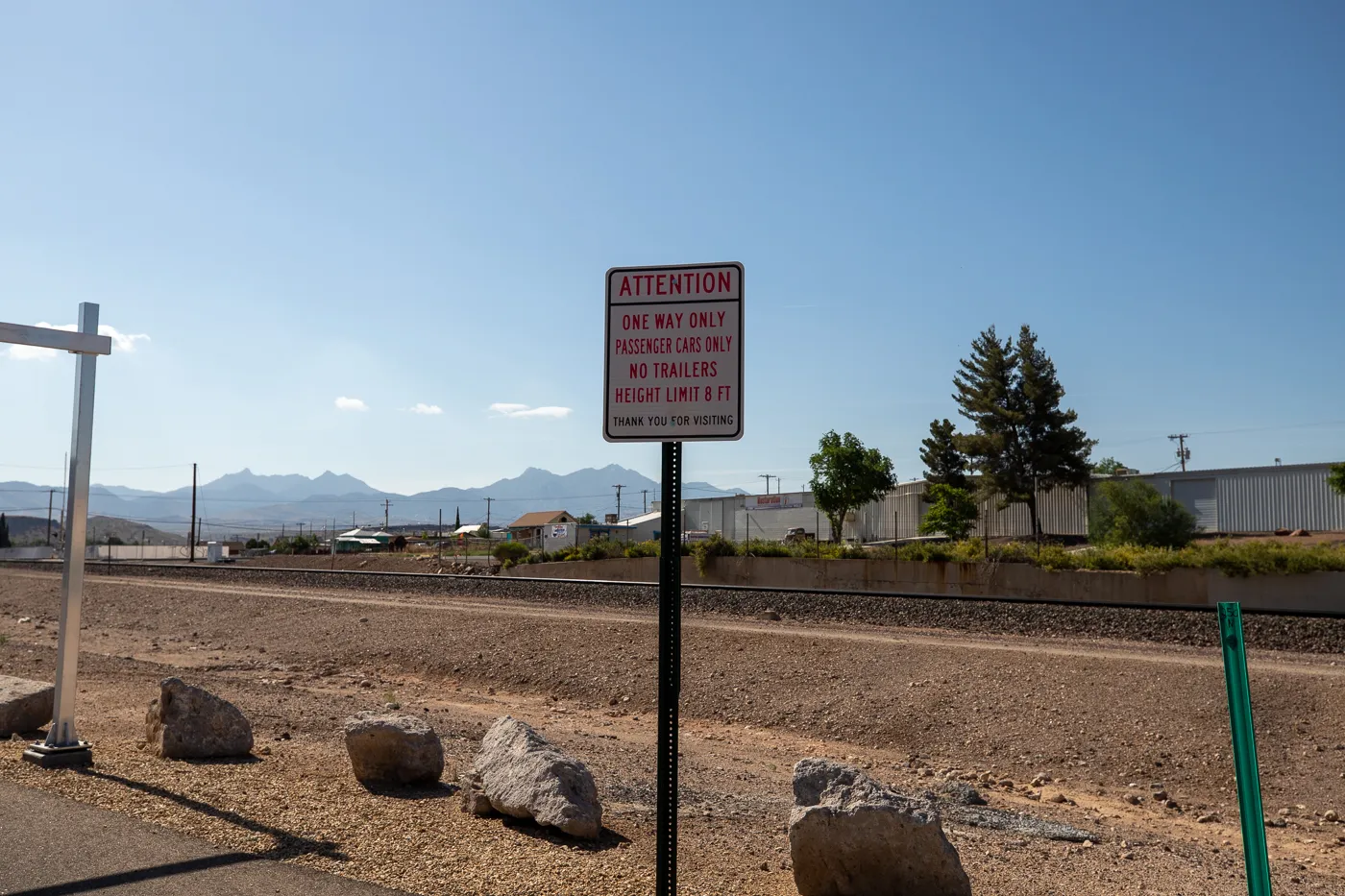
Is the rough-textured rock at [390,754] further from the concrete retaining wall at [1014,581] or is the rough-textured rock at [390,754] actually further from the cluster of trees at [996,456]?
the cluster of trees at [996,456]

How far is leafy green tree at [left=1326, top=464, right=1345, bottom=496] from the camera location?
1642 inches

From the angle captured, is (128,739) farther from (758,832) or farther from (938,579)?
(938,579)

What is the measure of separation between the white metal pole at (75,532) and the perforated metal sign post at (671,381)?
20.9 feet

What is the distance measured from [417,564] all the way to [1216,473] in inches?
1593

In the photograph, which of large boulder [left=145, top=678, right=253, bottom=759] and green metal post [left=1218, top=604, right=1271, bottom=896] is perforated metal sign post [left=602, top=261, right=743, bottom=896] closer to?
green metal post [left=1218, top=604, right=1271, bottom=896]

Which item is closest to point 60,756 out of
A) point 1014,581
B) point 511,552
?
point 1014,581

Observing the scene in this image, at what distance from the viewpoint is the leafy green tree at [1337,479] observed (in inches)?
1642

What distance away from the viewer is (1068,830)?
970 centimetres

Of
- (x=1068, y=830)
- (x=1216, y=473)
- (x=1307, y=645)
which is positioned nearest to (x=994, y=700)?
(x=1068, y=830)

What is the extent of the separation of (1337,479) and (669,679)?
46.6 metres

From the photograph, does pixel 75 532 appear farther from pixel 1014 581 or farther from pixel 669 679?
pixel 1014 581

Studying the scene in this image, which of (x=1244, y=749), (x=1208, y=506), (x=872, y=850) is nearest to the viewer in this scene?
(x=1244, y=749)

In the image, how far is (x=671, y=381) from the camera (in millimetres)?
4410

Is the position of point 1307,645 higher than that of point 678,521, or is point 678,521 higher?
point 678,521
